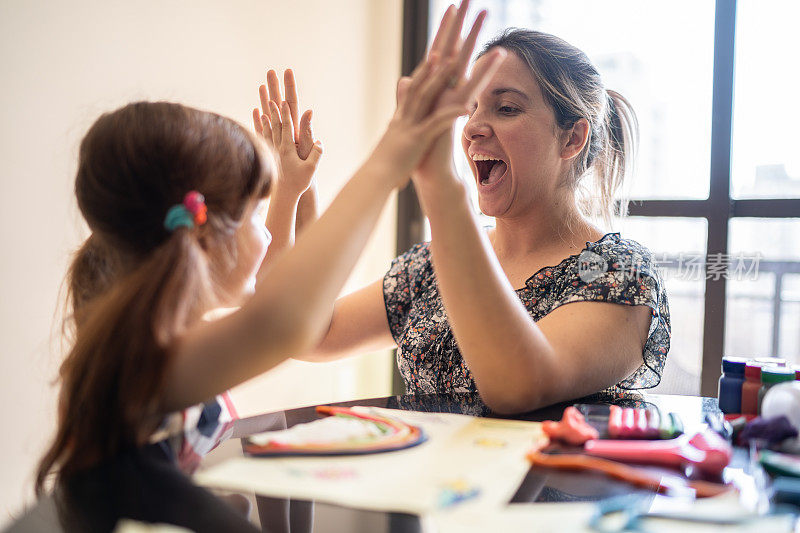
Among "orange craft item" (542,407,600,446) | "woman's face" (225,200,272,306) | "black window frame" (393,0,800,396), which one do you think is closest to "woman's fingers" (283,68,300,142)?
"woman's face" (225,200,272,306)

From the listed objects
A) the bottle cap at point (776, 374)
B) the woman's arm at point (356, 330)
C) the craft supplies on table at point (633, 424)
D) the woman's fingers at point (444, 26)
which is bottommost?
the woman's arm at point (356, 330)

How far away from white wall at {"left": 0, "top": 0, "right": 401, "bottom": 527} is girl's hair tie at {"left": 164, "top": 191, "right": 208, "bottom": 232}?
1.25 ft

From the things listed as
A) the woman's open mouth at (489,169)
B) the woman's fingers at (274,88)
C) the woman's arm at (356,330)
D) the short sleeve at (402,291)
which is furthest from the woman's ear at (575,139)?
the woman's fingers at (274,88)

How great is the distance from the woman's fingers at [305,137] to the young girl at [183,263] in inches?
11.8

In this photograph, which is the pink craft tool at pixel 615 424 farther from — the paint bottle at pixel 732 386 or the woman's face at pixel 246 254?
→ the woman's face at pixel 246 254

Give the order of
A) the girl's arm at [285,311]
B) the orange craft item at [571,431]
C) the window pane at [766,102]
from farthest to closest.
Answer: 1. the window pane at [766,102]
2. the orange craft item at [571,431]
3. the girl's arm at [285,311]

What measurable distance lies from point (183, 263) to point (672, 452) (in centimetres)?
54

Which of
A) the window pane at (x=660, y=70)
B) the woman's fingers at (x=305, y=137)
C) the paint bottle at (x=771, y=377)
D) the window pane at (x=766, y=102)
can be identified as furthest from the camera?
the window pane at (x=660, y=70)

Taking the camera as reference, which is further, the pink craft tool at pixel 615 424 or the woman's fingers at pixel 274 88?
the woman's fingers at pixel 274 88

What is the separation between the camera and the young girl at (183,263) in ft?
Answer: 2.03

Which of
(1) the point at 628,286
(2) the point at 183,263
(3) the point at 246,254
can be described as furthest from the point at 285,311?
(1) the point at 628,286

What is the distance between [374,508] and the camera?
0.55 m

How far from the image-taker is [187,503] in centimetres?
55

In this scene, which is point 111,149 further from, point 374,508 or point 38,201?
point 38,201
